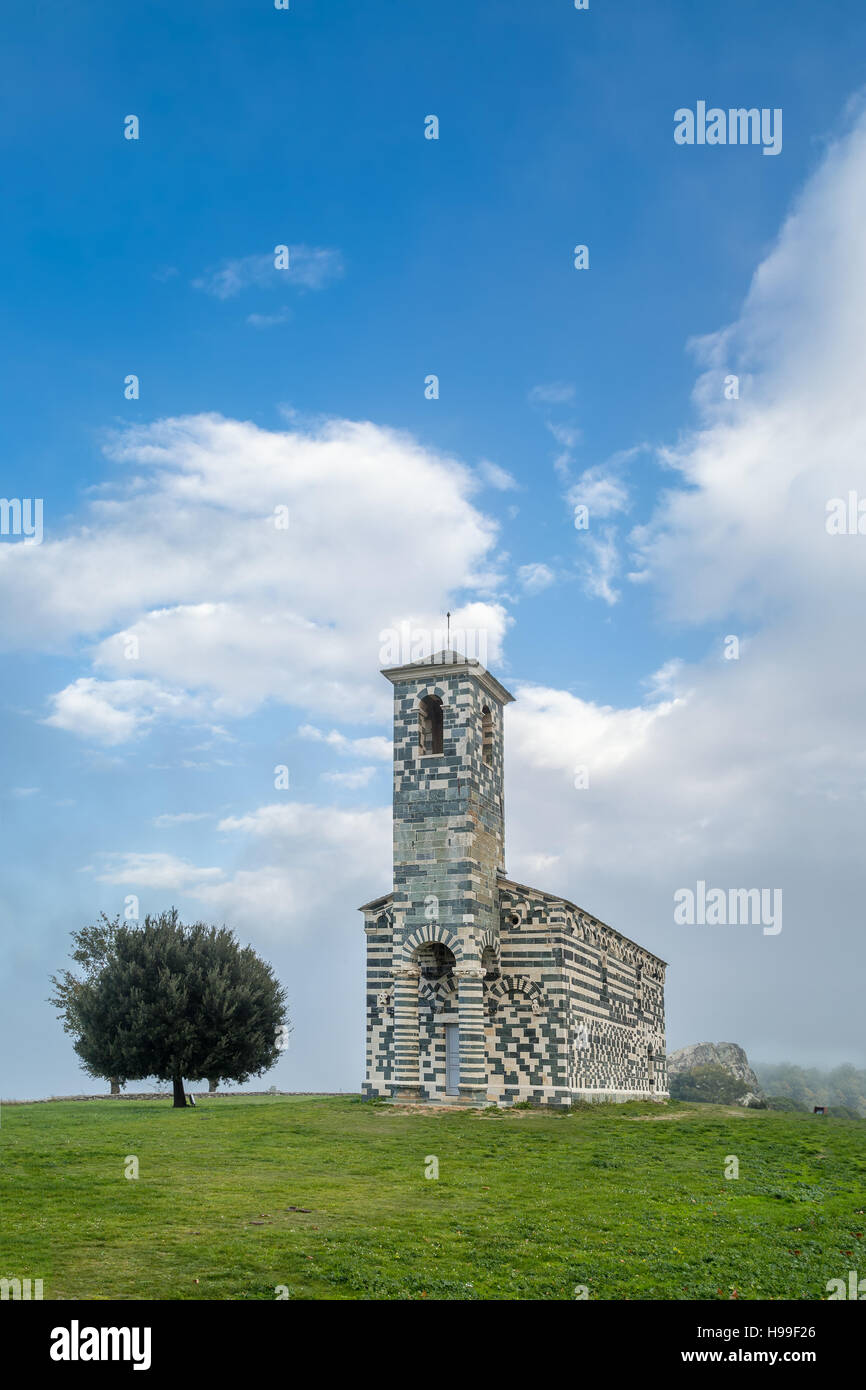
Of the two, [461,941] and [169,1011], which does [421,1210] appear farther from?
[169,1011]

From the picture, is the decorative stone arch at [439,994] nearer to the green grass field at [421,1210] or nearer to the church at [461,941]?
the church at [461,941]

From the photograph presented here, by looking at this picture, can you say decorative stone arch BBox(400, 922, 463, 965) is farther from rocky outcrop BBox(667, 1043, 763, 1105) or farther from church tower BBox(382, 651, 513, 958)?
rocky outcrop BBox(667, 1043, 763, 1105)

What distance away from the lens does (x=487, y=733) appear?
136ft

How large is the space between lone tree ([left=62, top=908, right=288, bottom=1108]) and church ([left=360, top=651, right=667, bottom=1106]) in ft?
16.3

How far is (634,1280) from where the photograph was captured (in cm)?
1395

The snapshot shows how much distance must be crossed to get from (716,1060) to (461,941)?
47.9 m

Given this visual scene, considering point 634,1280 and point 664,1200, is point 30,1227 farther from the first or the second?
point 664,1200

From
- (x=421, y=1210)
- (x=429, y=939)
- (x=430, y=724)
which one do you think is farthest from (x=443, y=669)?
(x=421, y=1210)

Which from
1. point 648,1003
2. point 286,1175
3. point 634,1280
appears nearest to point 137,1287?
point 634,1280

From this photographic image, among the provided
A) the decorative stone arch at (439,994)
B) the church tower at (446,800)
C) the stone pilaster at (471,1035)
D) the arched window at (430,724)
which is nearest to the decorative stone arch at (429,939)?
the church tower at (446,800)

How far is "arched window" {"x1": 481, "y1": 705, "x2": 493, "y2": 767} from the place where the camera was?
135 feet

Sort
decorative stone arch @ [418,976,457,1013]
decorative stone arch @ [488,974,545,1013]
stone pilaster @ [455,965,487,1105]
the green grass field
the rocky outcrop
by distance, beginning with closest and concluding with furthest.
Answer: the green grass field, stone pilaster @ [455,965,487,1105], decorative stone arch @ [488,974,545,1013], decorative stone arch @ [418,976,457,1013], the rocky outcrop

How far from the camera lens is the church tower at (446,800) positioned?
37688 millimetres

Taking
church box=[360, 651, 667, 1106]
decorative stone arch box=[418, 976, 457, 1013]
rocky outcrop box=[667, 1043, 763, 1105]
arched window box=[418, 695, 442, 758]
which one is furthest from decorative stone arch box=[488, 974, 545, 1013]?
rocky outcrop box=[667, 1043, 763, 1105]
